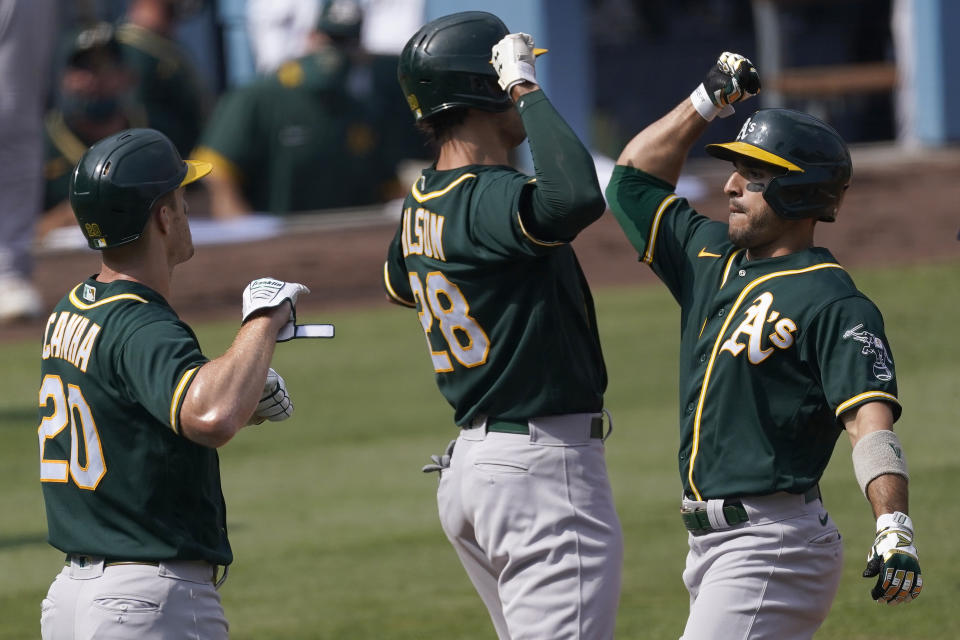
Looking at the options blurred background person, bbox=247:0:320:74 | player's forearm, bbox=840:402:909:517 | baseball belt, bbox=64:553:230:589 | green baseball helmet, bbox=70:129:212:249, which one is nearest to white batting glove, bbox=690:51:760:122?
player's forearm, bbox=840:402:909:517

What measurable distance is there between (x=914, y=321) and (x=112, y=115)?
6862 millimetres

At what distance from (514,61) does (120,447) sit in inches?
54.6

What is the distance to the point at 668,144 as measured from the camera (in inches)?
191

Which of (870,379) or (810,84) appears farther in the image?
(810,84)

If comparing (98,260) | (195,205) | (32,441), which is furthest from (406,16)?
(32,441)

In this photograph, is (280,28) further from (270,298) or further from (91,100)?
(270,298)

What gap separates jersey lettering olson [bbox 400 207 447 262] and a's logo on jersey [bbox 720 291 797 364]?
2.60 feet

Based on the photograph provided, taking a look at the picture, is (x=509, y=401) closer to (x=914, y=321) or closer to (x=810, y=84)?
(x=914, y=321)

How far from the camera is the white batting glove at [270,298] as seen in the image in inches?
153

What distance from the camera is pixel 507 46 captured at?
4398 millimetres

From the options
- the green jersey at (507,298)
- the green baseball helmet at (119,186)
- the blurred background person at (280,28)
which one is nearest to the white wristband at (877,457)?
the green jersey at (507,298)

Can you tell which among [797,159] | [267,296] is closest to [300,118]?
[797,159]

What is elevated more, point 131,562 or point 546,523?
point 131,562

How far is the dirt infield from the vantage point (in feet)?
45.0
